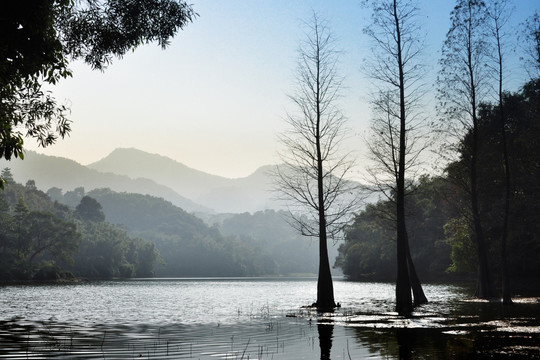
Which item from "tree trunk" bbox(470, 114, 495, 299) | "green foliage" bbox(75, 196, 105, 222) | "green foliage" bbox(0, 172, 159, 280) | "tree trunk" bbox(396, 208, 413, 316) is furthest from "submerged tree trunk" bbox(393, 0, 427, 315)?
"green foliage" bbox(75, 196, 105, 222)

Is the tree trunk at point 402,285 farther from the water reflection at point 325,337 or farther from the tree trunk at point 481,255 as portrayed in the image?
the tree trunk at point 481,255

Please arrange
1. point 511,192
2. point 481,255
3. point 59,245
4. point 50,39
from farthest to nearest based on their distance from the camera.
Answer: point 59,245
point 511,192
point 481,255
point 50,39

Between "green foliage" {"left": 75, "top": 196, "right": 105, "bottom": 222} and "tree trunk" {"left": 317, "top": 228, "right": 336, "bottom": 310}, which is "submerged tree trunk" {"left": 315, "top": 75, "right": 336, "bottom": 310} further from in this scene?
"green foliage" {"left": 75, "top": 196, "right": 105, "bottom": 222}

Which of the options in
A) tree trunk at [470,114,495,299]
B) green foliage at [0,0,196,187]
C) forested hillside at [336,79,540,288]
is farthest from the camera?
forested hillside at [336,79,540,288]

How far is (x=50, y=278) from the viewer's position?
110438 millimetres

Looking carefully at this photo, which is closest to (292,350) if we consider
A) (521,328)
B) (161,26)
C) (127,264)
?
(521,328)

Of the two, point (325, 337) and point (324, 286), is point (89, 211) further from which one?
point (325, 337)

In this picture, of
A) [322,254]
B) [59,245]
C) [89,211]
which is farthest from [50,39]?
[89,211]

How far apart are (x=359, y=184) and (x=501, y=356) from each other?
63.2 feet

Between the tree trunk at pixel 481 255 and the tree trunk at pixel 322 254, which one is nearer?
the tree trunk at pixel 322 254

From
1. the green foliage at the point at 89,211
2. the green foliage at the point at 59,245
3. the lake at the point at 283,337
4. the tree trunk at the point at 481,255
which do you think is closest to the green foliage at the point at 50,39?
the lake at the point at 283,337

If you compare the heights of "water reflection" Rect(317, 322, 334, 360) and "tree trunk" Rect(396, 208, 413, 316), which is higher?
"tree trunk" Rect(396, 208, 413, 316)

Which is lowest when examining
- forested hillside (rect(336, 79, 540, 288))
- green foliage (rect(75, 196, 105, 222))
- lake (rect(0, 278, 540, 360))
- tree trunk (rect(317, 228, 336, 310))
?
lake (rect(0, 278, 540, 360))

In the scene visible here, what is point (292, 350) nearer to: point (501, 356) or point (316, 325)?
point (501, 356)
